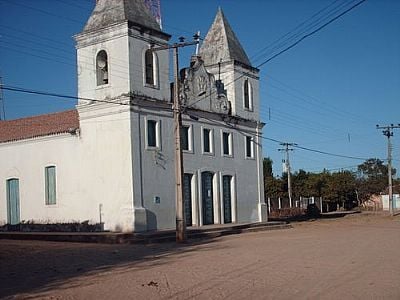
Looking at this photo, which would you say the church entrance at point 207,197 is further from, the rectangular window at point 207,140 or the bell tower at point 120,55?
the bell tower at point 120,55

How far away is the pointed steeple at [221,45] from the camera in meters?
35.0

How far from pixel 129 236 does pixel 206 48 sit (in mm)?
16460

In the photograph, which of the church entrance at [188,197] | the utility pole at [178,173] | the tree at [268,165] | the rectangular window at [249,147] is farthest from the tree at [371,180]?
the utility pole at [178,173]

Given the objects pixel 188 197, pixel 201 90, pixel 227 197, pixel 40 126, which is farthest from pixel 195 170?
pixel 40 126

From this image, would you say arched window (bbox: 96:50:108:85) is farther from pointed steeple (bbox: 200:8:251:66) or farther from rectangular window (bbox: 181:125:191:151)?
pointed steeple (bbox: 200:8:251:66)

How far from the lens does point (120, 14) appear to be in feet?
89.2

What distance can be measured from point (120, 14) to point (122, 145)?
20.5ft

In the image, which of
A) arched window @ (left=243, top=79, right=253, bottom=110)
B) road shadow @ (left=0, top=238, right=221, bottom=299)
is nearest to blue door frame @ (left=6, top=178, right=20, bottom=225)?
road shadow @ (left=0, top=238, right=221, bottom=299)

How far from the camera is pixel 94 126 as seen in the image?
27453 millimetres

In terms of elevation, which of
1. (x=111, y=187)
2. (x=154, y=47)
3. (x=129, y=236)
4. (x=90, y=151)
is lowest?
(x=129, y=236)

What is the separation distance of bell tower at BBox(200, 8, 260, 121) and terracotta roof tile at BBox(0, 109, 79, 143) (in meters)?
9.60

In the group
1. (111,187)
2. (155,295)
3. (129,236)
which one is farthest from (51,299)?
(111,187)

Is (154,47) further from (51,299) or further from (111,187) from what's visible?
(51,299)

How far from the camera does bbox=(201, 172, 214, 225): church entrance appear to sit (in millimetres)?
31467
